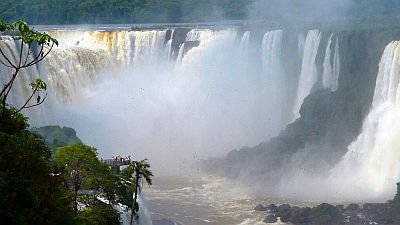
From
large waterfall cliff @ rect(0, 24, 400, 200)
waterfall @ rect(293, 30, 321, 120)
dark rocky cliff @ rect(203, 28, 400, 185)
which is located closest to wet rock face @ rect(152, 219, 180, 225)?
large waterfall cliff @ rect(0, 24, 400, 200)

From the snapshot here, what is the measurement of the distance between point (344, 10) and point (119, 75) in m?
20.1

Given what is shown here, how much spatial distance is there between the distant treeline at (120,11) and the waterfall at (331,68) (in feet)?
107

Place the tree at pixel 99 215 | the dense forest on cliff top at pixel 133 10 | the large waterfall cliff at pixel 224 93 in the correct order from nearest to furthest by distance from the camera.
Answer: the tree at pixel 99 215
the large waterfall cliff at pixel 224 93
the dense forest on cliff top at pixel 133 10

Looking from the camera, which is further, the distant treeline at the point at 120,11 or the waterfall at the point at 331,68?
the distant treeline at the point at 120,11

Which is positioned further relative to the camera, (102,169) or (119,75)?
(119,75)

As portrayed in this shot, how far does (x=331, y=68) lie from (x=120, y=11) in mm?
39685

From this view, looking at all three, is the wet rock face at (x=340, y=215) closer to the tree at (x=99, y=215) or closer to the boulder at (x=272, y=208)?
the boulder at (x=272, y=208)

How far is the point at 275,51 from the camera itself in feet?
137

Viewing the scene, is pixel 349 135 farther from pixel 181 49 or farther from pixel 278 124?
pixel 181 49

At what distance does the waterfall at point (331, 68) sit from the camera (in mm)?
37094

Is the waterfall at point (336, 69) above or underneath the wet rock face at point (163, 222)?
above

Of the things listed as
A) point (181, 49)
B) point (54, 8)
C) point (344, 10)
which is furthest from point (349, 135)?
point (54, 8)

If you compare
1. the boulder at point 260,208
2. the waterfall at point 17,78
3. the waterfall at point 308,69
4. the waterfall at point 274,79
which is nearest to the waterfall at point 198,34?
the waterfall at point 274,79

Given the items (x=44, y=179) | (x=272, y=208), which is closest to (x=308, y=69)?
(x=272, y=208)
